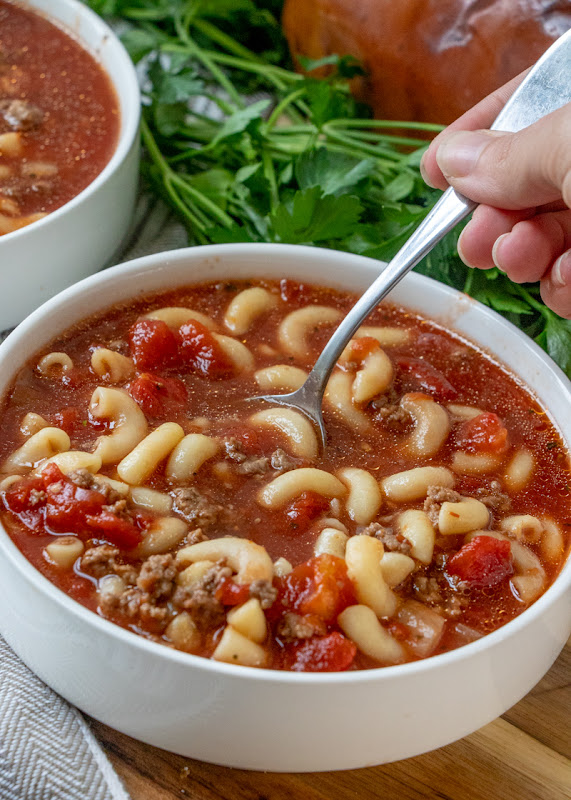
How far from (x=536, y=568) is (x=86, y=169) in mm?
1982

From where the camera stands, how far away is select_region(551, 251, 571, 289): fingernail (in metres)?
2.63

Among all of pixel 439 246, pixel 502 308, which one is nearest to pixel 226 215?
pixel 439 246

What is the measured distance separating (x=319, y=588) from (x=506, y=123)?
133 centimetres

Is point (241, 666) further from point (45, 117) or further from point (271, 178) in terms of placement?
point (45, 117)

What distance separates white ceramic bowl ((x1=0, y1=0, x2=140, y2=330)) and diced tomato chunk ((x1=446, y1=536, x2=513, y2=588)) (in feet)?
5.00

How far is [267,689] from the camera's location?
1.84 meters

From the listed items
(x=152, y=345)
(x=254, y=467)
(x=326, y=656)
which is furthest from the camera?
(x=152, y=345)

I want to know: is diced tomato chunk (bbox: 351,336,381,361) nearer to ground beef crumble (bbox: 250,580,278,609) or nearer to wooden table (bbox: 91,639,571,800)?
ground beef crumble (bbox: 250,580,278,609)

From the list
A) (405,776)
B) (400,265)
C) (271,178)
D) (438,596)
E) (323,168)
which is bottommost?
(405,776)

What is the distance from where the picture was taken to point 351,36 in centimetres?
371

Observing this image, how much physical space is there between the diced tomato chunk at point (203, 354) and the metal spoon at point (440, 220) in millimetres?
151

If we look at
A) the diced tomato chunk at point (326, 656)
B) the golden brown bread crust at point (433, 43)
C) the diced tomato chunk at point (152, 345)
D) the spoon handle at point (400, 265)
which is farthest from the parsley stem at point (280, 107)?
the diced tomato chunk at point (326, 656)

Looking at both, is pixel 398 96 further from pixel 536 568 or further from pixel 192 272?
pixel 536 568

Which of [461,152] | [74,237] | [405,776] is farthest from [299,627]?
[74,237]
